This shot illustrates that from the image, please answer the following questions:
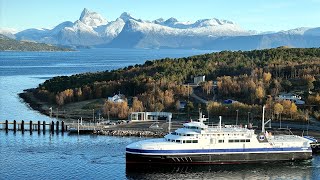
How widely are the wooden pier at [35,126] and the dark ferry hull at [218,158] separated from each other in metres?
20.2

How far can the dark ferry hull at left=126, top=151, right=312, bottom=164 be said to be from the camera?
55.2 metres

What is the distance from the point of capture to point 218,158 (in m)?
56.6

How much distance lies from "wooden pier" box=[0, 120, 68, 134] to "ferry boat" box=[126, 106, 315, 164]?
1920 centimetres

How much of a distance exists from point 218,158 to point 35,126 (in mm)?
29779

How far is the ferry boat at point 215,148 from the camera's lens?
5528 centimetres

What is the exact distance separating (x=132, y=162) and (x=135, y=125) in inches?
763

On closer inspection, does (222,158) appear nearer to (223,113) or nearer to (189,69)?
(223,113)

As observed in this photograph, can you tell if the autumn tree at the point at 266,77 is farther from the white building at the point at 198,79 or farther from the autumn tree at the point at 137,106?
the autumn tree at the point at 137,106

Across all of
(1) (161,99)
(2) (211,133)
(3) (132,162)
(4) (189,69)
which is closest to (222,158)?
(2) (211,133)

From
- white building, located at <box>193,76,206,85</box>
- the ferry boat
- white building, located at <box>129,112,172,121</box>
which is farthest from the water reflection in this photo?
white building, located at <box>193,76,206,85</box>

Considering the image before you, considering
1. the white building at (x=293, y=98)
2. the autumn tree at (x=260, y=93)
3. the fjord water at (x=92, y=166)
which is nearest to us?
the fjord water at (x=92, y=166)

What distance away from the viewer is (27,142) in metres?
64.5

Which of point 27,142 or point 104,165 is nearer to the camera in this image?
point 104,165

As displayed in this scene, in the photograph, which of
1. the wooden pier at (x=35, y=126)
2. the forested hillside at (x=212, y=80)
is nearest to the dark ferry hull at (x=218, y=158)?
the forested hillside at (x=212, y=80)
